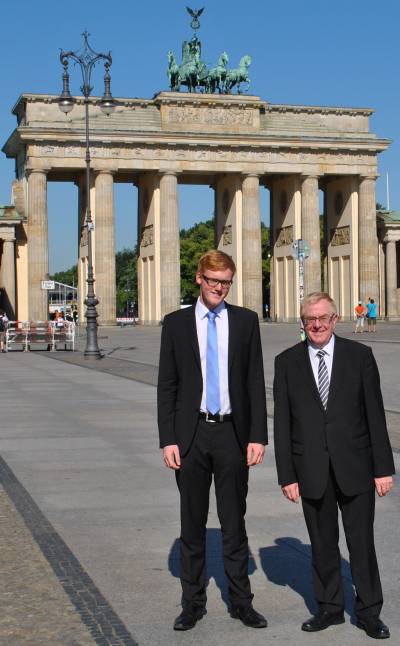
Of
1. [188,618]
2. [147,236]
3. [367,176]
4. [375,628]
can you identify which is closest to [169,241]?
[147,236]

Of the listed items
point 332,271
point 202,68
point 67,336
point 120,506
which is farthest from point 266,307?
point 120,506

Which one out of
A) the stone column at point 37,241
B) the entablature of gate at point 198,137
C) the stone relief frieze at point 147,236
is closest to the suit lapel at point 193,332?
the stone column at point 37,241

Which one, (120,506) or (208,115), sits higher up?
(208,115)

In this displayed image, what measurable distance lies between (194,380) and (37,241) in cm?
7364

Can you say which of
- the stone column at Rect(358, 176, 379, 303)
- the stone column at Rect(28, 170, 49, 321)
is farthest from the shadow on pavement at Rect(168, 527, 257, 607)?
the stone column at Rect(358, 176, 379, 303)

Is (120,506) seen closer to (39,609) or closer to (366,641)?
(39,609)

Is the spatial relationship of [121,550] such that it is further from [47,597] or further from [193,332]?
[193,332]

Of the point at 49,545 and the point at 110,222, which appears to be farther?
the point at 110,222

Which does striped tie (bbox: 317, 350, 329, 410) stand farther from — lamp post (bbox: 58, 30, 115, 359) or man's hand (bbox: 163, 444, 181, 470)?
lamp post (bbox: 58, 30, 115, 359)

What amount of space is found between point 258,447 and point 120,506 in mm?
3897

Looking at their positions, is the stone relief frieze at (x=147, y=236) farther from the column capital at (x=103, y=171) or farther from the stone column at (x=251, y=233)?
the stone column at (x=251, y=233)

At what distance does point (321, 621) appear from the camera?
21.2 feet

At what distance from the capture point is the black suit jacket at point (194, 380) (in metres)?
6.66

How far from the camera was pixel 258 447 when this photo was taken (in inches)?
263
